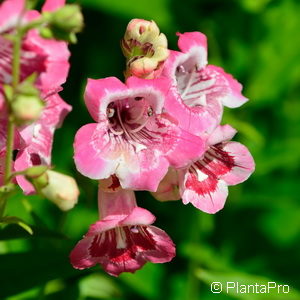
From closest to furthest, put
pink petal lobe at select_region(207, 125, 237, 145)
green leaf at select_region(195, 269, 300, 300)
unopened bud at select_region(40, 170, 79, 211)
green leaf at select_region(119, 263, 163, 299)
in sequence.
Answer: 1. unopened bud at select_region(40, 170, 79, 211)
2. pink petal lobe at select_region(207, 125, 237, 145)
3. green leaf at select_region(195, 269, 300, 300)
4. green leaf at select_region(119, 263, 163, 299)

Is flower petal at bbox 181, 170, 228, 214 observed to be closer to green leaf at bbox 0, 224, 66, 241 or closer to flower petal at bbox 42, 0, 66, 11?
green leaf at bbox 0, 224, 66, 241

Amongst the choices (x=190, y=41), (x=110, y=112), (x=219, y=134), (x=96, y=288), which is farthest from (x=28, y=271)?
(x=190, y=41)

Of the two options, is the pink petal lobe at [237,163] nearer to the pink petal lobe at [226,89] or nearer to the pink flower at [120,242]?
the pink petal lobe at [226,89]

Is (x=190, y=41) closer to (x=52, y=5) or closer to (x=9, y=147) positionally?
(x=52, y=5)

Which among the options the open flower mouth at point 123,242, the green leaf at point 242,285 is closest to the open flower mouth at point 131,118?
the open flower mouth at point 123,242

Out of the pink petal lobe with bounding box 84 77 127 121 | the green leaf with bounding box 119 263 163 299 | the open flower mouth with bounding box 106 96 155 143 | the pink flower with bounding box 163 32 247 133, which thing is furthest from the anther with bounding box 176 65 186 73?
the green leaf with bounding box 119 263 163 299

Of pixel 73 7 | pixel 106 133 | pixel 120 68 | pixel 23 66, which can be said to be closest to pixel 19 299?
pixel 106 133

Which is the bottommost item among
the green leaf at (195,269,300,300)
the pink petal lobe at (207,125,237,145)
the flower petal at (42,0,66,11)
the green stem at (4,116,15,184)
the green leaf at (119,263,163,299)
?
the green leaf at (119,263,163,299)
